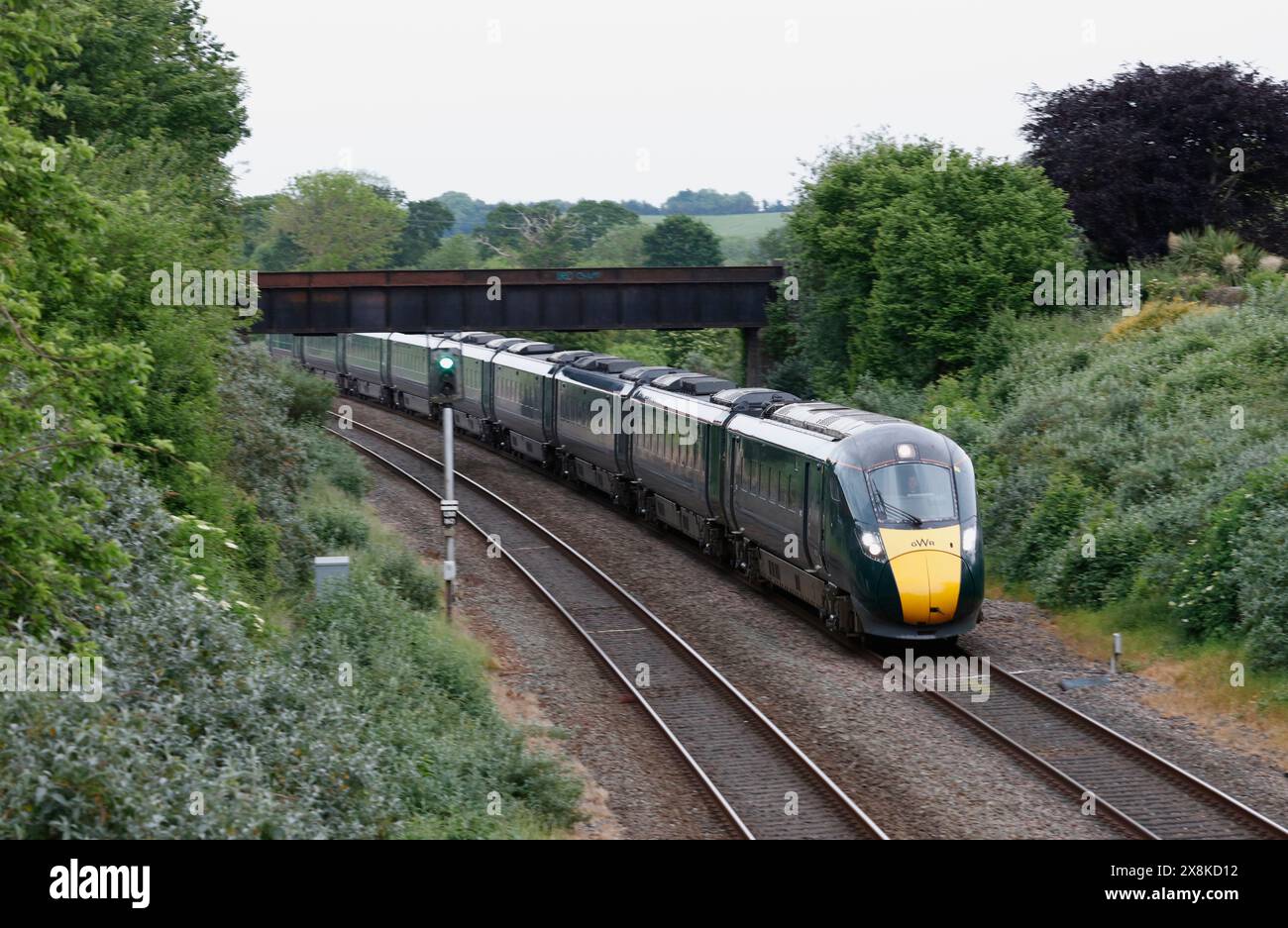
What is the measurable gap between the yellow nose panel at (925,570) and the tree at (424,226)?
119 m

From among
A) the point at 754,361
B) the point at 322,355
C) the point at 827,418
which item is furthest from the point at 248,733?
the point at 322,355

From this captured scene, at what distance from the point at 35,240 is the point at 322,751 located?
4958mm

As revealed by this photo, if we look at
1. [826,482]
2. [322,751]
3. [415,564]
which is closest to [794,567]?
[826,482]

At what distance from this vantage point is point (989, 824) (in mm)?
14711

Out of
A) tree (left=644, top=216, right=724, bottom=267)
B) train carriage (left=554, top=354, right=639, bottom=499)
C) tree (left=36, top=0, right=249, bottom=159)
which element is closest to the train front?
train carriage (left=554, top=354, right=639, bottom=499)

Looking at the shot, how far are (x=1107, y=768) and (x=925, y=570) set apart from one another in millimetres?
4287

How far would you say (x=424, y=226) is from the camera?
144 metres

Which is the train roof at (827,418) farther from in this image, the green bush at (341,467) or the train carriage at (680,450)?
the green bush at (341,467)

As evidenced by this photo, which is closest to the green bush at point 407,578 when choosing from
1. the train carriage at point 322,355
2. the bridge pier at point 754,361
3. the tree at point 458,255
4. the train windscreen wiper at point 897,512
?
the train windscreen wiper at point 897,512

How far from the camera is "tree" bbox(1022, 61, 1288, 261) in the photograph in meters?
41.8

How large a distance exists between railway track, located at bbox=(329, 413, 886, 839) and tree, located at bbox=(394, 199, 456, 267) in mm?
107555

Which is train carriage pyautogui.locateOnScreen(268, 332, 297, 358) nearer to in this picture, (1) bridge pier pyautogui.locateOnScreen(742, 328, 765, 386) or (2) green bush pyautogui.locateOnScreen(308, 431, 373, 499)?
(1) bridge pier pyautogui.locateOnScreen(742, 328, 765, 386)

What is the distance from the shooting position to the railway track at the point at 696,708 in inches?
601
